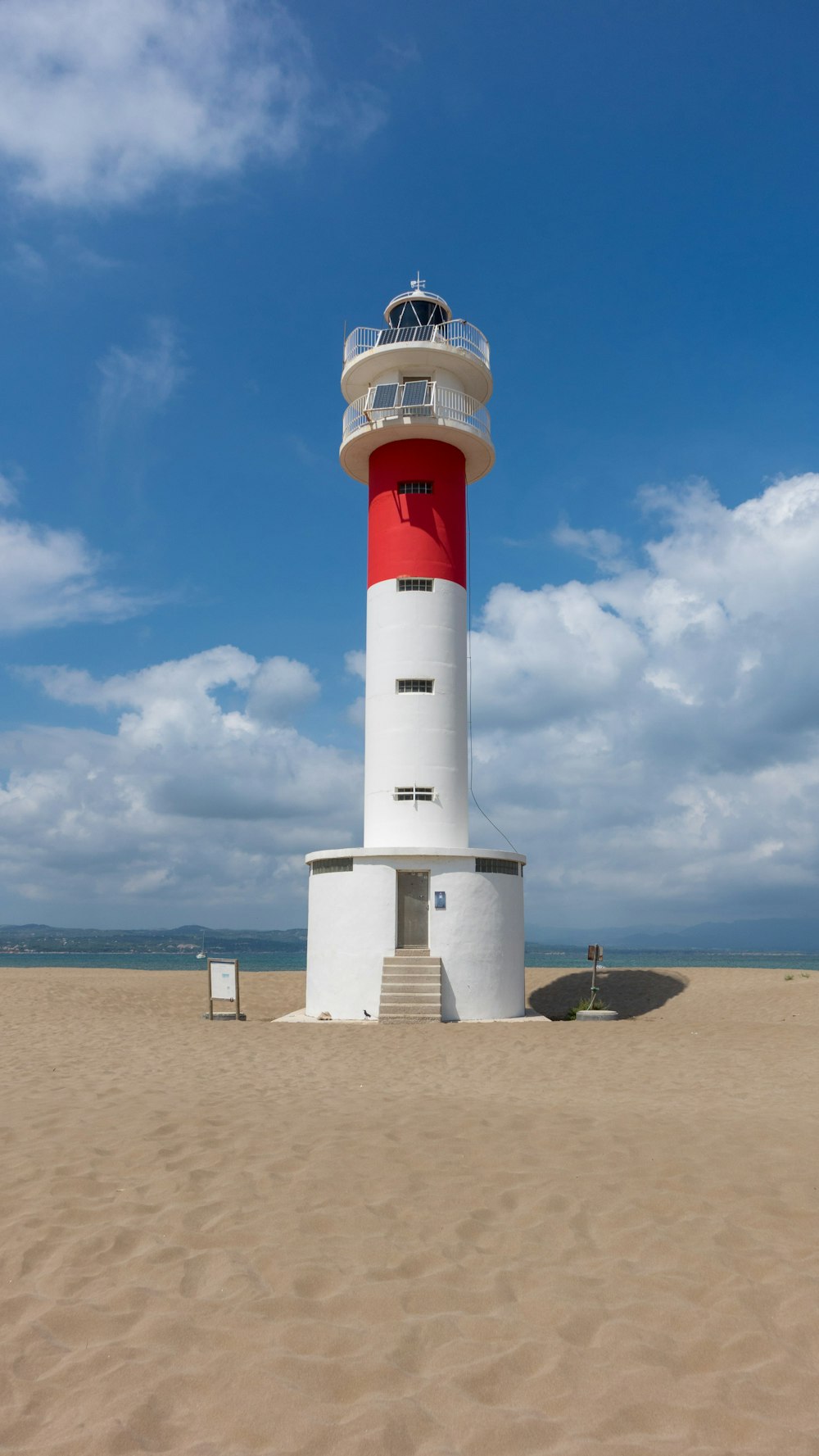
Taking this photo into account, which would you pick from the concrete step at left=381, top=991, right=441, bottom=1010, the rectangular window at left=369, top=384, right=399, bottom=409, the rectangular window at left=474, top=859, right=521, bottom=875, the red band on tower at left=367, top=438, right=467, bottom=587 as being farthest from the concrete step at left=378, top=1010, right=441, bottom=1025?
the rectangular window at left=369, top=384, right=399, bottom=409

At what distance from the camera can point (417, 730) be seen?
1766cm

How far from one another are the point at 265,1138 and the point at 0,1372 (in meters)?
3.16

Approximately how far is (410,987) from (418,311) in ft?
46.0

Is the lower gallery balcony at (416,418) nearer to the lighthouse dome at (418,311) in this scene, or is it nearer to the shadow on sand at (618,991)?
the lighthouse dome at (418,311)

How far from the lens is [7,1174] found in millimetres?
6000

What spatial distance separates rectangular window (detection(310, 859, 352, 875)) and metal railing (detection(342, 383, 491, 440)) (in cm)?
884

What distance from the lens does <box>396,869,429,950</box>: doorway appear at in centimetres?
1678

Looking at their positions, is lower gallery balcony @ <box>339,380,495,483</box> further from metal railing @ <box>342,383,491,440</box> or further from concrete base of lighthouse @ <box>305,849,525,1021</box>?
concrete base of lighthouse @ <box>305,849,525,1021</box>

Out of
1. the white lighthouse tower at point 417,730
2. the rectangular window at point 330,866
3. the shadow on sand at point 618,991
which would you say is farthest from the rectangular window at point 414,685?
the shadow on sand at point 618,991

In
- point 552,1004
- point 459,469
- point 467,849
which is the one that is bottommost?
point 552,1004

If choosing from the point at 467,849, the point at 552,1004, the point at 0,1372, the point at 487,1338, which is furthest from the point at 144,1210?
the point at 552,1004

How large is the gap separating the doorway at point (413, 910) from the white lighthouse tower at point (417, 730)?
0.02 metres

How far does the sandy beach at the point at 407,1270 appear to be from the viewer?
3.51 m

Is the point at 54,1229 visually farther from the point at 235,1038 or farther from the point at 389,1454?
the point at 235,1038
